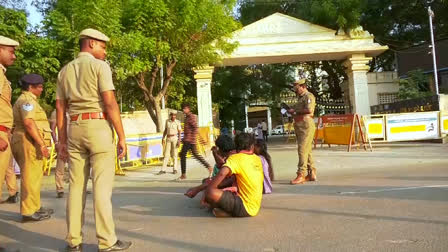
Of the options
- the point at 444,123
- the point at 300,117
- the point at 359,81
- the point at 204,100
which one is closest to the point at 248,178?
the point at 300,117

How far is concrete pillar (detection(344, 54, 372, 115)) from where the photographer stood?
1950 centimetres

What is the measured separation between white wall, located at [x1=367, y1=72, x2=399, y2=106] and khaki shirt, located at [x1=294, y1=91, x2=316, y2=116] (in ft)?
62.1

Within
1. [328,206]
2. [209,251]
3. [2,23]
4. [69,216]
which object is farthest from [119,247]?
[2,23]

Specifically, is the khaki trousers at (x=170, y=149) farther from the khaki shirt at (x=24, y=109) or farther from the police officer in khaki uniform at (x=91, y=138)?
the police officer in khaki uniform at (x=91, y=138)

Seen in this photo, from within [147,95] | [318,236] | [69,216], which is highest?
[147,95]

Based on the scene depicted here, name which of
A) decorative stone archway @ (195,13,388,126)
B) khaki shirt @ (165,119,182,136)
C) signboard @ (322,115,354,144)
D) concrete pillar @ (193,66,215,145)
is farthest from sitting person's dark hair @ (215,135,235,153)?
concrete pillar @ (193,66,215,145)

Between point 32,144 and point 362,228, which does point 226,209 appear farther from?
point 32,144

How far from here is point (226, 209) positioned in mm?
5363

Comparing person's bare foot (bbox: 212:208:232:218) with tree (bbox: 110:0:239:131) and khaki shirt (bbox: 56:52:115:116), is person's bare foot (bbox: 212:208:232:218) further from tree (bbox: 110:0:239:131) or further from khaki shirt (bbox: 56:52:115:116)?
tree (bbox: 110:0:239:131)

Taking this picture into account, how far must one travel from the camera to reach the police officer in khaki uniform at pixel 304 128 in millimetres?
8030

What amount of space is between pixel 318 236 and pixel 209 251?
3.58ft

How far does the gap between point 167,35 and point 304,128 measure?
310 inches

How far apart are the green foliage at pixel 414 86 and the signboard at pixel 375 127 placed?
318 inches

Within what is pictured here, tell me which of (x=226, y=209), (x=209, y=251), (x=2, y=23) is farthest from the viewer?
(x=2, y=23)
